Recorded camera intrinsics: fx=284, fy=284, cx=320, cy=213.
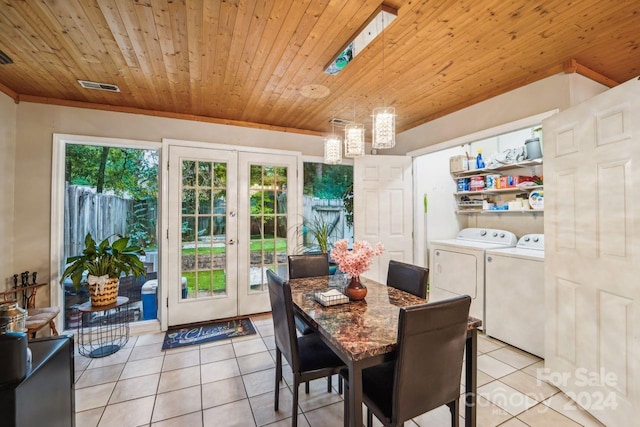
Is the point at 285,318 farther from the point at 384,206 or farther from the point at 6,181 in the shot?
the point at 6,181

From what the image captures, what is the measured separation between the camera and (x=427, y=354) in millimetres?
1264

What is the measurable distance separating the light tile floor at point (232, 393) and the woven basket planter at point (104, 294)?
503mm

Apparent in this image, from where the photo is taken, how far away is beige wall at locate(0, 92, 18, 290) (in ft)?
8.59

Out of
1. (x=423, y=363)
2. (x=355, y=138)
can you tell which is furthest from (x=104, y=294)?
(x=423, y=363)

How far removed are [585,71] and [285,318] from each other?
306 cm

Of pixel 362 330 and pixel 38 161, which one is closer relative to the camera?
pixel 362 330

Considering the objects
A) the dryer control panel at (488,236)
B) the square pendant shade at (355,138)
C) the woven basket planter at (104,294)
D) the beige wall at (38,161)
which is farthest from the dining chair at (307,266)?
the beige wall at (38,161)

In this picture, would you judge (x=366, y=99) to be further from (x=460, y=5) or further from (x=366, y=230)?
A: (x=366, y=230)

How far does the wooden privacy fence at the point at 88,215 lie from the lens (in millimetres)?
3889

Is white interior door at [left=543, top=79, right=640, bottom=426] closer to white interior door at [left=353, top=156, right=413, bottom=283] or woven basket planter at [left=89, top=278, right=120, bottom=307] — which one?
white interior door at [left=353, top=156, right=413, bottom=283]

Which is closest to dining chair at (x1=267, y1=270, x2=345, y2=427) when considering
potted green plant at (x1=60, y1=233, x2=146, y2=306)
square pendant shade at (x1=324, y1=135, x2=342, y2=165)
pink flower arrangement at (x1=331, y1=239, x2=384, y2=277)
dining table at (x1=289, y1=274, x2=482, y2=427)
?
dining table at (x1=289, y1=274, x2=482, y2=427)

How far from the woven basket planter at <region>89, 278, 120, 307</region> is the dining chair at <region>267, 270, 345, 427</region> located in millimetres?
1940

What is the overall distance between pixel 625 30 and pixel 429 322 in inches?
93.4

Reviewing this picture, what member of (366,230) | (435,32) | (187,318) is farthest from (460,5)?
(187,318)
